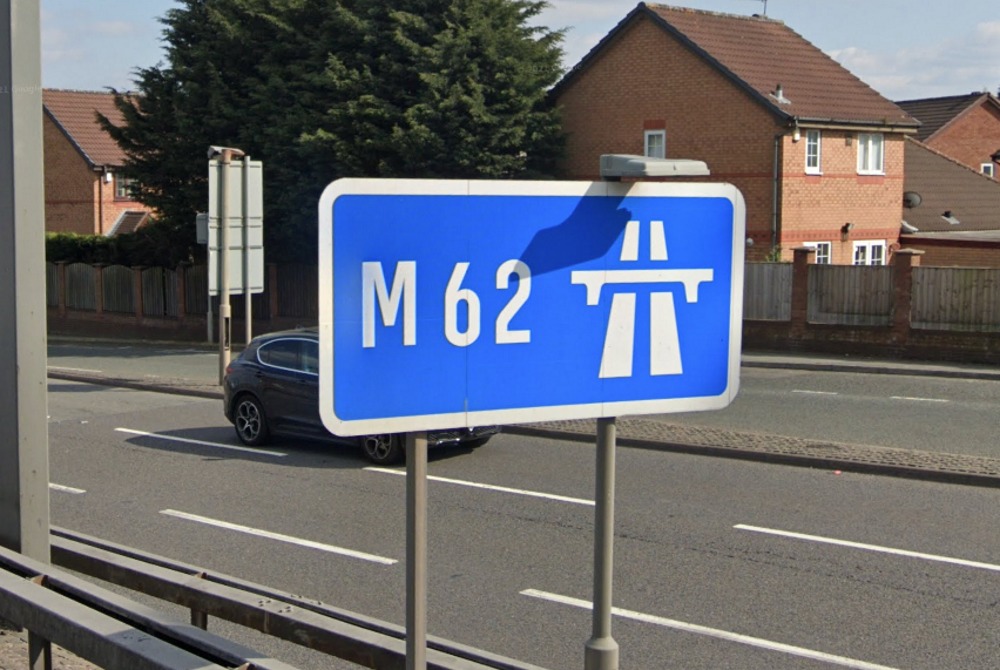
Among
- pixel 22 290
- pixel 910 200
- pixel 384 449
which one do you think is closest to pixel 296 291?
pixel 910 200

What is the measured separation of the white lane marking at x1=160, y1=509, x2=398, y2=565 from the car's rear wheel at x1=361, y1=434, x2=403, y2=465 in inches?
118

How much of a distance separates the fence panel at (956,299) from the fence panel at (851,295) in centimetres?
70

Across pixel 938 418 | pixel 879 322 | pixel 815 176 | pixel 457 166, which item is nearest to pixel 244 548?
pixel 938 418

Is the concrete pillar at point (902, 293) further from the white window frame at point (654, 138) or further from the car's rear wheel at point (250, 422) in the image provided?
the car's rear wheel at point (250, 422)

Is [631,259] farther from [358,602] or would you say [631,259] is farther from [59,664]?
[358,602]

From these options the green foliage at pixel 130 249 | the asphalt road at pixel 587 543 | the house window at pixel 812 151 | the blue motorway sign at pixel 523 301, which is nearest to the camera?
the blue motorway sign at pixel 523 301

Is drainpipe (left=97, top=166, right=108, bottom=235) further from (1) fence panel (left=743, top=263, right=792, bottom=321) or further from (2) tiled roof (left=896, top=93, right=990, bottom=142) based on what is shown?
(2) tiled roof (left=896, top=93, right=990, bottom=142)

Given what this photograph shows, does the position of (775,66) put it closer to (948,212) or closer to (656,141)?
(656,141)

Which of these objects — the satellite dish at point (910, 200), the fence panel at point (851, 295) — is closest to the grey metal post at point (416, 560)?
the fence panel at point (851, 295)

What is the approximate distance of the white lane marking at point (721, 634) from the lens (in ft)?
23.2

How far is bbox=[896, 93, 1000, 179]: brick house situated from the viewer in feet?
177

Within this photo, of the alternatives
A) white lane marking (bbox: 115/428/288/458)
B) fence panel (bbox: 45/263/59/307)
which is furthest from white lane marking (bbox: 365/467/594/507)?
fence panel (bbox: 45/263/59/307)

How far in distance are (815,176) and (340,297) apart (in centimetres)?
3055

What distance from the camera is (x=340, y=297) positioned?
3025mm
